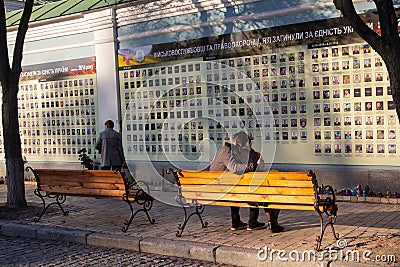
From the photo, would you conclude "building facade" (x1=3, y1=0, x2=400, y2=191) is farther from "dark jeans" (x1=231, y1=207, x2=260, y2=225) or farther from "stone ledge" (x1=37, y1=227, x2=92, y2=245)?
"stone ledge" (x1=37, y1=227, x2=92, y2=245)

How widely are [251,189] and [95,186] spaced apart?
111 inches

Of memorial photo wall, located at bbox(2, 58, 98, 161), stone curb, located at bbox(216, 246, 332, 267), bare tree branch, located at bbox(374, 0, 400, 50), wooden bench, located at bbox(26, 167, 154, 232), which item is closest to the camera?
stone curb, located at bbox(216, 246, 332, 267)

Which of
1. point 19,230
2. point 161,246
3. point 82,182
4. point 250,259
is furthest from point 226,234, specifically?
point 19,230

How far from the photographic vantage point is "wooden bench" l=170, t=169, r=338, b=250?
24.1 ft

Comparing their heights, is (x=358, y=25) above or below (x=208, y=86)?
above

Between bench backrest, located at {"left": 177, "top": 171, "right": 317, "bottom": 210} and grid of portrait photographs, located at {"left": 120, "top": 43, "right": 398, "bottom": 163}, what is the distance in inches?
149

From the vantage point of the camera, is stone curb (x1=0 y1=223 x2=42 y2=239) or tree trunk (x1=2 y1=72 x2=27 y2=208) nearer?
stone curb (x1=0 y1=223 x2=42 y2=239)

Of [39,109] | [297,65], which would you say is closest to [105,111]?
[39,109]

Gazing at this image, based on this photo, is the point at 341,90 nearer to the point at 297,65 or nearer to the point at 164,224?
the point at 297,65

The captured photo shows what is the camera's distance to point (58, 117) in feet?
53.0

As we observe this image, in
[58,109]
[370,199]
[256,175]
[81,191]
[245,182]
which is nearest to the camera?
[256,175]

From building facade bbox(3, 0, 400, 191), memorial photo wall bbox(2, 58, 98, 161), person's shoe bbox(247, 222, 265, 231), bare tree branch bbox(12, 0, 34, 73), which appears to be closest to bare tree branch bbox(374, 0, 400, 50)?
person's shoe bbox(247, 222, 265, 231)

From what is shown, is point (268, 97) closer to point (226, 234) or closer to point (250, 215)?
point (250, 215)

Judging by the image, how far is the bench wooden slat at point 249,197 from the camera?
745cm
